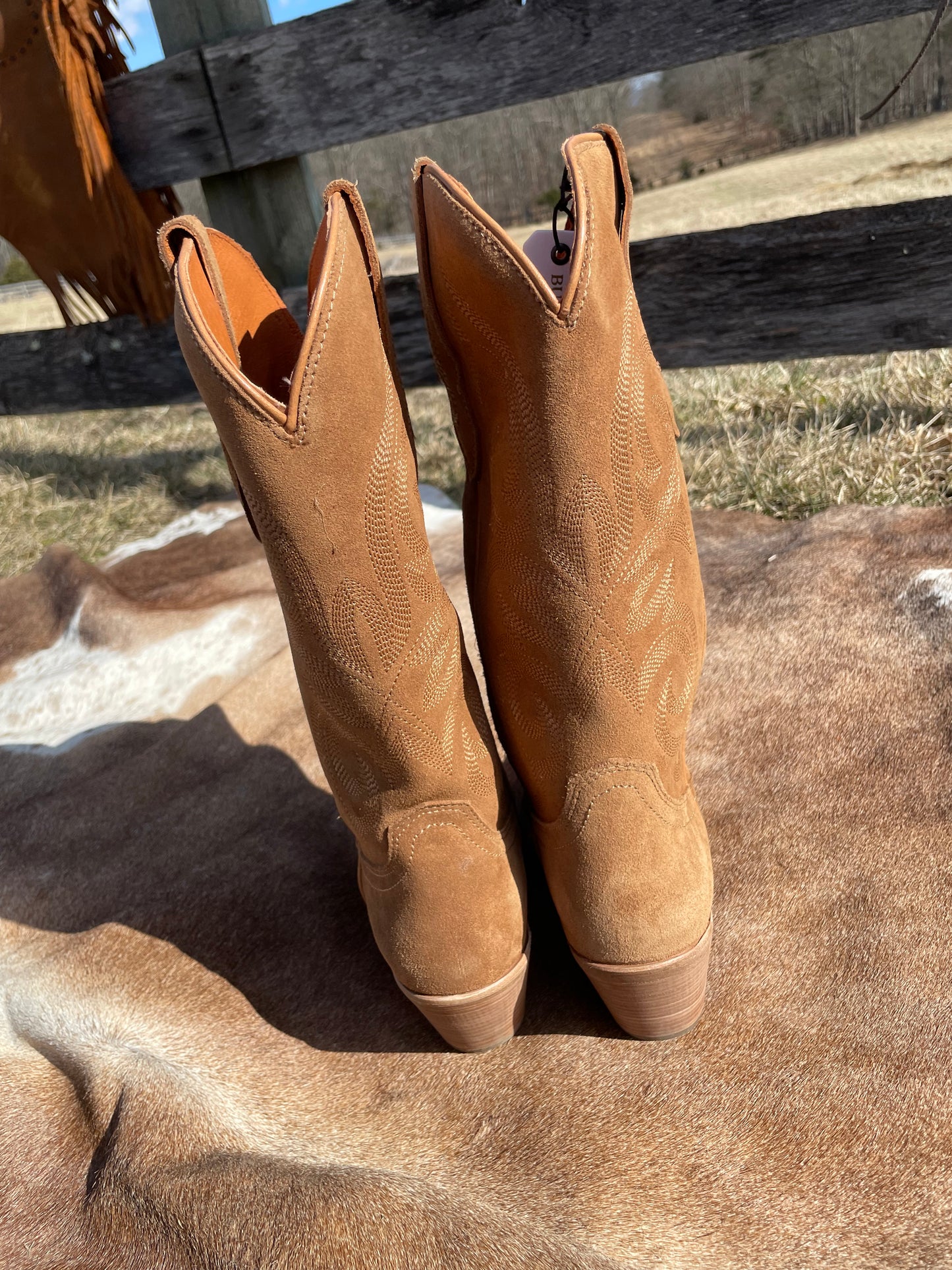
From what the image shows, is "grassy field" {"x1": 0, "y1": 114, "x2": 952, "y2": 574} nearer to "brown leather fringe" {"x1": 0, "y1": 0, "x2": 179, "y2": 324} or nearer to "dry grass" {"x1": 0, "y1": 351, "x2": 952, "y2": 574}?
"dry grass" {"x1": 0, "y1": 351, "x2": 952, "y2": 574}

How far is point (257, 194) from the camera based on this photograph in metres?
2.56

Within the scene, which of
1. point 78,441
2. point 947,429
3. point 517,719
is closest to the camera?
point 517,719

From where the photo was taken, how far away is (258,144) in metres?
2.41

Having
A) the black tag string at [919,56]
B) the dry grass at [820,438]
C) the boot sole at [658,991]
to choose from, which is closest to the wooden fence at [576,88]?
the black tag string at [919,56]

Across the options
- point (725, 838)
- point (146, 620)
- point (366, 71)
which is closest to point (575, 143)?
point (725, 838)

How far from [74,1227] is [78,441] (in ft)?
11.7

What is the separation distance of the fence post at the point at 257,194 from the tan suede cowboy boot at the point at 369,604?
1.92 m

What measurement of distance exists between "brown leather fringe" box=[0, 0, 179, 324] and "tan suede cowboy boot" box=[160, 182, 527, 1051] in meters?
1.81

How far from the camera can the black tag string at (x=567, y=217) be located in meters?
0.79

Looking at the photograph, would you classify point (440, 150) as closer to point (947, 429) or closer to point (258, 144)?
point (258, 144)

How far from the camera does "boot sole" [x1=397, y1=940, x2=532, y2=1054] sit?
0.86m

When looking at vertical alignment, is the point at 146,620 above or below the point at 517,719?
below

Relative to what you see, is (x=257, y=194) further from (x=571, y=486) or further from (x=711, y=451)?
(x=571, y=486)

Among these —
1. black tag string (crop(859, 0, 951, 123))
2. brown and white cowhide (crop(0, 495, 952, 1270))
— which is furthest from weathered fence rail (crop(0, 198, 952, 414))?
brown and white cowhide (crop(0, 495, 952, 1270))
